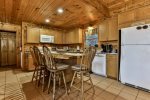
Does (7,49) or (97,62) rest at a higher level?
(7,49)

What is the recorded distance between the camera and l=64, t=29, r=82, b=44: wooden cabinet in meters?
5.46

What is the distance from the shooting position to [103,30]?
4.23m

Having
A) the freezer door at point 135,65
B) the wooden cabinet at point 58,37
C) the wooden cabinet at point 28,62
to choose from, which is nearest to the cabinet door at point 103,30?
the freezer door at point 135,65

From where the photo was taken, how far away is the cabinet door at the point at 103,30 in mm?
4102

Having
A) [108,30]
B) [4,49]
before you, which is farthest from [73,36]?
[4,49]

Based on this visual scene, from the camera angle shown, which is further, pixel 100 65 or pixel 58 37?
pixel 58 37

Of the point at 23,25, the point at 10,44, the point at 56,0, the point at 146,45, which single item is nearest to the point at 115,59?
the point at 146,45

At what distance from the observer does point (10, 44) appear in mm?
6355

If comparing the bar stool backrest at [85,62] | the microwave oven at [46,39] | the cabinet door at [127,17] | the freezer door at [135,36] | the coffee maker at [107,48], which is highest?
the cabinet door at [127,17]

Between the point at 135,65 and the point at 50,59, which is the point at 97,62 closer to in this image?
the point at 135,65

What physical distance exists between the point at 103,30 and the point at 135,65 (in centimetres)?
203

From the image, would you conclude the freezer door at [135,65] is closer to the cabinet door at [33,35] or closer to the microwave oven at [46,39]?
the microwave oven at [46,39]

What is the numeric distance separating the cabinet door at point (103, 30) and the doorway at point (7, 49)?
17.8 ft

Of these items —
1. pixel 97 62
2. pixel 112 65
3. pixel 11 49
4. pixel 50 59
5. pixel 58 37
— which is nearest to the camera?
pixel 50 59
